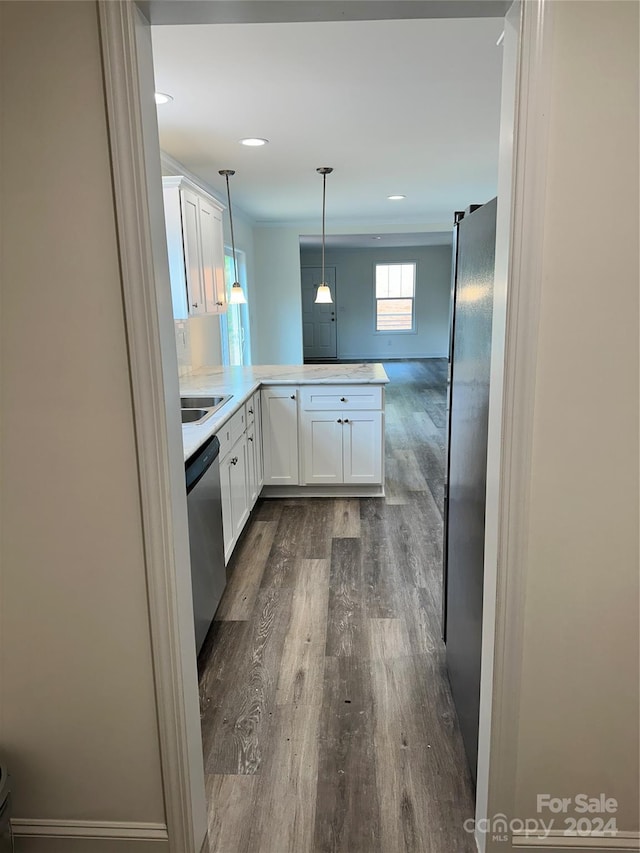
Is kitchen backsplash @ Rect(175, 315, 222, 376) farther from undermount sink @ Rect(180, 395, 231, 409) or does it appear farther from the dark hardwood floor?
the dark hardwood floor

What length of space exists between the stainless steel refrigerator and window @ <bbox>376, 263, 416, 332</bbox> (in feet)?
34.2

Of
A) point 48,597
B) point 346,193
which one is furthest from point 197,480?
point 346,193

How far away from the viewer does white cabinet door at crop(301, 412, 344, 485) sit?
4.04 m

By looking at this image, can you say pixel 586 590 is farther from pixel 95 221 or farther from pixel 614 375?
pixel 95 221

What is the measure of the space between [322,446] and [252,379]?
0.70 metres

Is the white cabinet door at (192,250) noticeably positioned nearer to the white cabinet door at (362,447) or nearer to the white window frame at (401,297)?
the white cabinet door at (362,447)

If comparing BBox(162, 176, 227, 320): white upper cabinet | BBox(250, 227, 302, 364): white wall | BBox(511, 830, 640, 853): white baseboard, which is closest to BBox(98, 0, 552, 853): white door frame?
BBox(511, 830, 640, 853): white baseboard

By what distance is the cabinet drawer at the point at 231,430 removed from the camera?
287 cm

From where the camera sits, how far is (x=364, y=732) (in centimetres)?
201

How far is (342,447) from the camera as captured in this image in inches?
161

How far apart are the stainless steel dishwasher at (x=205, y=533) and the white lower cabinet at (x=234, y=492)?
0.81 ft

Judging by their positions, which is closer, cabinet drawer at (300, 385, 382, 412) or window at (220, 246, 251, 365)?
cabinet drawer at (300, 385, 382, 412)

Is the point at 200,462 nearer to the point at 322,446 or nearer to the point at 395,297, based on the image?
the point at 322,446

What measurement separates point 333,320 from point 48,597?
37.5ft
